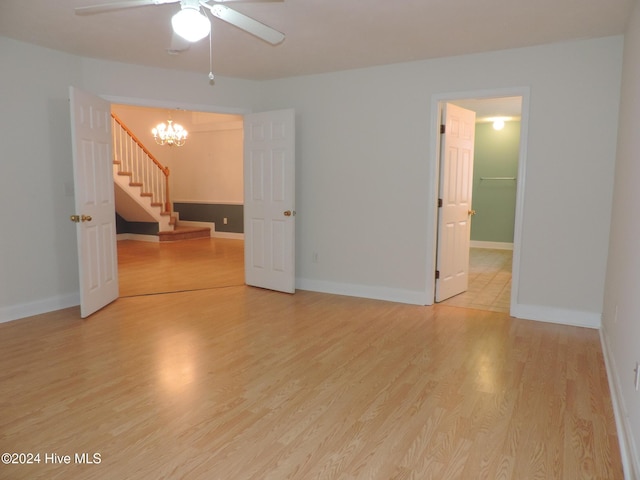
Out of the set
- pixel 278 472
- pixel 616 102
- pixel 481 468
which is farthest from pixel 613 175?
pixel 278 472

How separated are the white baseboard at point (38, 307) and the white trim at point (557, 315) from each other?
4.33m

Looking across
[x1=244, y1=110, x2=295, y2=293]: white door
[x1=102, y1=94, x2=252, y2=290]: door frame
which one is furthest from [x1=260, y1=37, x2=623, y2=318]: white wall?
[x1=102, y1=94, x2=252, y2=290]: door frame

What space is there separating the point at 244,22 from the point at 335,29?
118cm

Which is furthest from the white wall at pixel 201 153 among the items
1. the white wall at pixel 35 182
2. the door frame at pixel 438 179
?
the door frame at pixel 438 179

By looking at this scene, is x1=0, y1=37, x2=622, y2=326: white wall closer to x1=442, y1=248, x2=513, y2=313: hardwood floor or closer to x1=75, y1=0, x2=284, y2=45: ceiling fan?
x1=442, y1=248, x2=513, y2=313: hardwood floor

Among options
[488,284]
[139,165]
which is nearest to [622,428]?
[488,284]

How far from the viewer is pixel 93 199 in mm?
4191

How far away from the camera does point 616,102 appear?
368 cm

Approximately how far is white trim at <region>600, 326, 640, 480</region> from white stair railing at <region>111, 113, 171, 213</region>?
8.21 meters

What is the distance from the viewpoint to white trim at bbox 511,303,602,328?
12.8 feet

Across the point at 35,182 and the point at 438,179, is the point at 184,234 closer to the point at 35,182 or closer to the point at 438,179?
the point at 35,182

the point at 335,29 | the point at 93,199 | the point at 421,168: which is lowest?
the point at 93,199

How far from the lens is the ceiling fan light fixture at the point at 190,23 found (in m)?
2.25

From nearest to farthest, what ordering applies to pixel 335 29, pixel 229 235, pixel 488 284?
pixel 335 29 < pixel 488 284 < pixel 229 235
